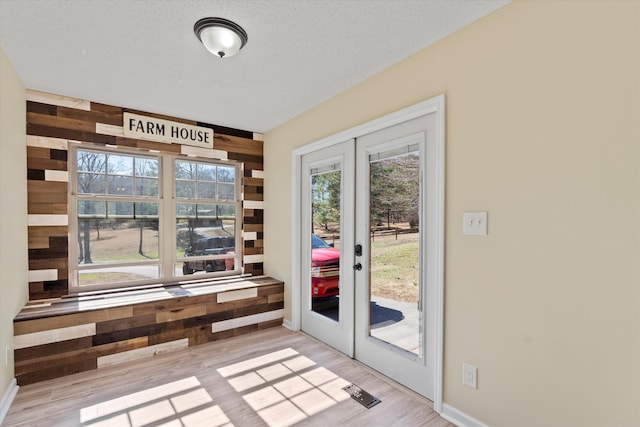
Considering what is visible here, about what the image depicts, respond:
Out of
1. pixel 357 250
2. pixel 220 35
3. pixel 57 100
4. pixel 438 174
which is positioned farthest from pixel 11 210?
pixel 438 174

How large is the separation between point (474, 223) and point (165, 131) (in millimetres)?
3366

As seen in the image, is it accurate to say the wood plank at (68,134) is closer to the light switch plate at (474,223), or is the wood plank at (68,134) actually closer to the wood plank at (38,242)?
the wood plank at (38,242)

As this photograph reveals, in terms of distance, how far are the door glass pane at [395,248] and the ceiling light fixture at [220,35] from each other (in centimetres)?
137

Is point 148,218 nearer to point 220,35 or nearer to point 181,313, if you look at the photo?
point 181,313

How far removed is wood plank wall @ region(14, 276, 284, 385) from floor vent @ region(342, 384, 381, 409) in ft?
5.33

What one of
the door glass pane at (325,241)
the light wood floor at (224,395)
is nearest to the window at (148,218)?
the light wood floor at (224,395)

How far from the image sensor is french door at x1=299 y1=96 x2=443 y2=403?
225 centimetres

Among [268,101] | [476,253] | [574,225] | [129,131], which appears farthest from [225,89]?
[574,225]

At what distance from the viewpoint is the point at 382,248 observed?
2648mm

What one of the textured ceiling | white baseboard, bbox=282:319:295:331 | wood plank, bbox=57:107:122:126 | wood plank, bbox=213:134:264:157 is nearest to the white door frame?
the textured ceiling

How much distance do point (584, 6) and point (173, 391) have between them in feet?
11.5

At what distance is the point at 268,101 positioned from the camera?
10.5 ft

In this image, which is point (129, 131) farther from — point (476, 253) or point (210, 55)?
point (476, 253)

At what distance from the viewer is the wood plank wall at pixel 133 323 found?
2561 millimetres
